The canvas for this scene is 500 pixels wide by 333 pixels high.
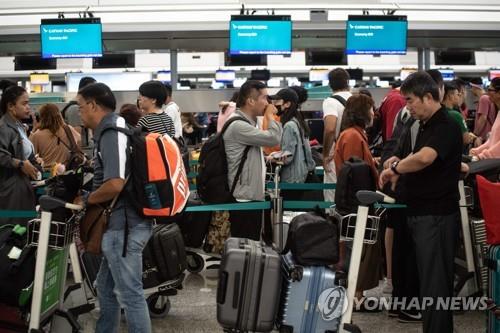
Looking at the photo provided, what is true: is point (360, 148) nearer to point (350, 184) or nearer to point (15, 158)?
point (350, 184)

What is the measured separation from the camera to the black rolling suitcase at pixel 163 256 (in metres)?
4.43

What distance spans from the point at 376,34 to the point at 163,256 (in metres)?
7.84

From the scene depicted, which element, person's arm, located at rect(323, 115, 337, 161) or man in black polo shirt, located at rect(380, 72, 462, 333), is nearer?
man in black polo shirt, located at rect(380, 72, 462, 333)

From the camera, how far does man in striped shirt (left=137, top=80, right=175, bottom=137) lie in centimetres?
544

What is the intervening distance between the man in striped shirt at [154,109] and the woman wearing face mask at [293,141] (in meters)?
1.23

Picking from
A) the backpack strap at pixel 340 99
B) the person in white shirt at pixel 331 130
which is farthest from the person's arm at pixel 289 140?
the backpack strap at pixel 340 99

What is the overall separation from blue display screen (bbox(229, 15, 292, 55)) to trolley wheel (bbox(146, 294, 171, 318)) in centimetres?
666

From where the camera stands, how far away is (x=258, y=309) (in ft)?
12.3

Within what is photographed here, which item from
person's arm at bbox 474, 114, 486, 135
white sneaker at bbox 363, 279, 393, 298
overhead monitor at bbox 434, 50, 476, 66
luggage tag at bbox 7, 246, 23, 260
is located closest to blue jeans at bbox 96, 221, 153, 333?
luggage tag at bbox 7, 246, 23, 260

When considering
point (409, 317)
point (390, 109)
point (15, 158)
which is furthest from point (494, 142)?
point (15, 158)

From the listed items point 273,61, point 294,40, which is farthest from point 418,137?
point 273,61

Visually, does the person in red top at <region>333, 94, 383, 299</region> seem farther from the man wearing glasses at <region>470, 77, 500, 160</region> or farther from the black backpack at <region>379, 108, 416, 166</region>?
the man wearing glasses at <region>470, 77, 500, 160</region>

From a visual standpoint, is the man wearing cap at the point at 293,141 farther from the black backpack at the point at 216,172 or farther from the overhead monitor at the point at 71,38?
the overhead monitor at the point at 71,38

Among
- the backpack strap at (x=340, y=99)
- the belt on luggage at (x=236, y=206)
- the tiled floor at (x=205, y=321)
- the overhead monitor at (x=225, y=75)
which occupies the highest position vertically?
the overhead monitor at (x=225, y=75)
